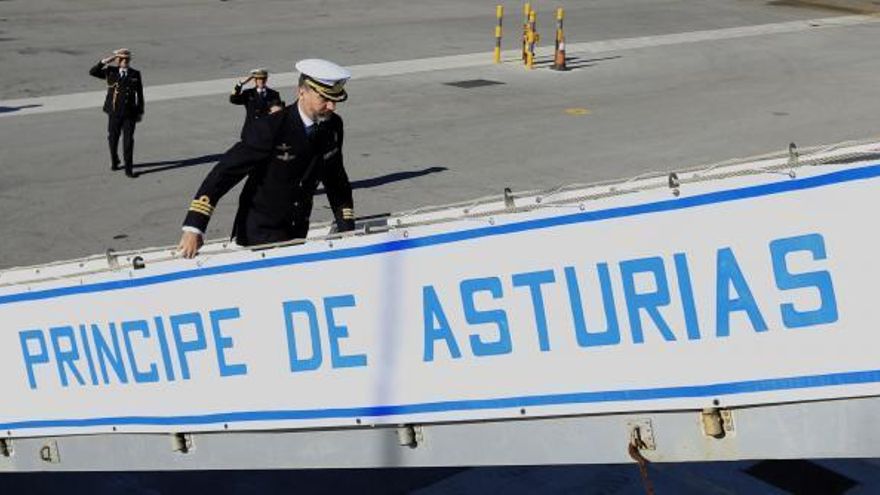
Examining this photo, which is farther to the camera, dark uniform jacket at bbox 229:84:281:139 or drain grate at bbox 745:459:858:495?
dark uniform jacket at bbox 229:84:281:139

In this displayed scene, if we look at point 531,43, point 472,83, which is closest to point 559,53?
point 531,43

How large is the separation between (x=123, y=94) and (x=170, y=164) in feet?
5.06

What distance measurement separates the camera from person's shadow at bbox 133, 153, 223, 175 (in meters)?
18.8

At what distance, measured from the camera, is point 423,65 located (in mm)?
27422

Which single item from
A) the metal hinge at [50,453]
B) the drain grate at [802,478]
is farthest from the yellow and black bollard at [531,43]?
the metal hinge at [50,453]

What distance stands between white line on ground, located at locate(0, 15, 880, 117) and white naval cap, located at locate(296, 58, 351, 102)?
1833cm

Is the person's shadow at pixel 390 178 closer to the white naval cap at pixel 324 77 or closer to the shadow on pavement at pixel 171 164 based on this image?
the shadow on pavement at pixel 171 164

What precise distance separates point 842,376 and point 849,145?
85 centimetres

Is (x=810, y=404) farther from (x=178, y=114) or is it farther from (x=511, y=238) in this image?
(x=178, y=114)

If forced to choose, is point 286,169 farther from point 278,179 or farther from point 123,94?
point 123,94

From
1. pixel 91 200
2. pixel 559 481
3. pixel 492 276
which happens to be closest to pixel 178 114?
pixel 91 200

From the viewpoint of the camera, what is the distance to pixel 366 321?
17.5 feet

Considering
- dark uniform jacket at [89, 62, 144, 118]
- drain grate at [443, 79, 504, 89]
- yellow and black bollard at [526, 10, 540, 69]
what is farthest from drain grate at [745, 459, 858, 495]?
yellow and black bollard at [526, 10, 540, 69]

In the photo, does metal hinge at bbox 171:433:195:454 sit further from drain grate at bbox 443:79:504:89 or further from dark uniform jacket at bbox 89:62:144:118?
drain grate at bbox 443:79:504:89
